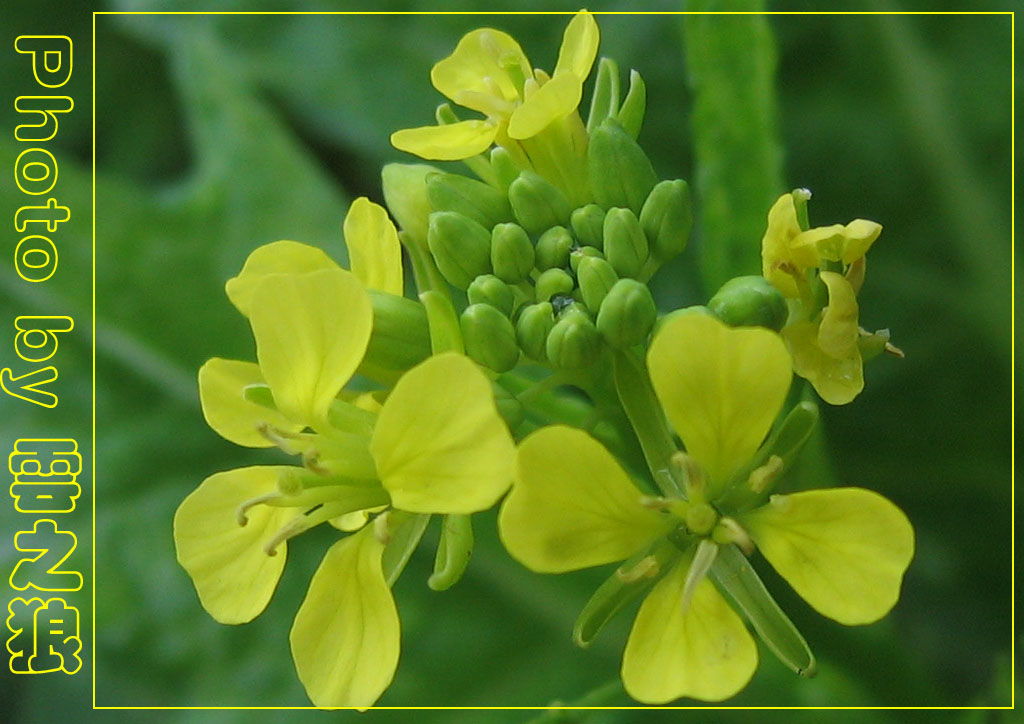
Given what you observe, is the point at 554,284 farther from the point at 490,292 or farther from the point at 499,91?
the point at 499,91

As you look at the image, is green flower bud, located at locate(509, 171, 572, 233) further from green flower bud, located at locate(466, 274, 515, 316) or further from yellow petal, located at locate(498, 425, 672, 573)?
yellow petal, located at locate(498, 425, 672, 573)

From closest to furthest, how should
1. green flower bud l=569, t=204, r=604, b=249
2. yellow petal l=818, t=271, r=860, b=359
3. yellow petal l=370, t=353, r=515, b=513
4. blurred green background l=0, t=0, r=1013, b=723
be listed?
yellow petal l=370, t=353, r=515, b=513 → yellow petal l=818, t=271, r=860, b=359 → green flower bud l=569, t=204, r=604, b=249 → blurred green background l=0, t=0, r=1013, b=723

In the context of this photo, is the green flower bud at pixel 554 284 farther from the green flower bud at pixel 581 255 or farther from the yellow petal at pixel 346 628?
the yellow petal at pixel 346 628

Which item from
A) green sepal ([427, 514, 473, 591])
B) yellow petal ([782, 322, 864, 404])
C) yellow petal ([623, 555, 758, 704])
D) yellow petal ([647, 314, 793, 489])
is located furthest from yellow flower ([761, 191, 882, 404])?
green sepal ([427, 514, 473, 591])

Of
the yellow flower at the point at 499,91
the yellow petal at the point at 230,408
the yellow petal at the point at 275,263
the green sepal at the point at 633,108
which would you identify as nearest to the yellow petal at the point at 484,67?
the yellow flower at the point at 499,91

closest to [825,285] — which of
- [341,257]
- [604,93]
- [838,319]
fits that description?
[838,319]

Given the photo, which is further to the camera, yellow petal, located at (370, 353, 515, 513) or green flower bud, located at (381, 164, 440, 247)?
green flower bud, located at (381, 164, 440, 247)
